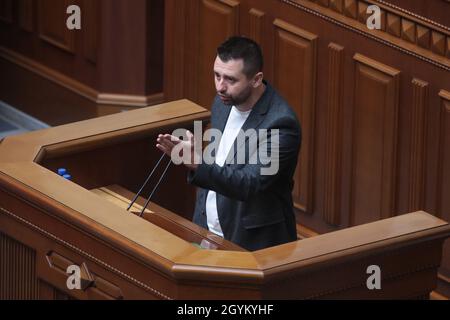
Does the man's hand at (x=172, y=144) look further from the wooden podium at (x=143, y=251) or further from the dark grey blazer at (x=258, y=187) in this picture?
the wooden podium at (x=143, y=251)

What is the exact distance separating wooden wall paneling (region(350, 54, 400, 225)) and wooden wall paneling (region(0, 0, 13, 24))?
2.54m

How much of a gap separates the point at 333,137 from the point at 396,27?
1.90 feet

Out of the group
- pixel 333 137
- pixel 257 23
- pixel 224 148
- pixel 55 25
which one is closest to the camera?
pixel 224 148

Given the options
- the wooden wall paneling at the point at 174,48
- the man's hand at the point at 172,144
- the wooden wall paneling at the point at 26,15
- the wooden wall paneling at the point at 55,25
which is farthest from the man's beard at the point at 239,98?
the wooden wall paneling at the point at 26,15

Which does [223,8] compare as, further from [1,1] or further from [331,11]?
[1,1]

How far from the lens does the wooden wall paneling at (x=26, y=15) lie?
745cm

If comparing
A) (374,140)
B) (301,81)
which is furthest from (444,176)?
(301,81)

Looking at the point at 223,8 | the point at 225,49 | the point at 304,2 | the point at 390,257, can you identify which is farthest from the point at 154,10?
the point at 390,257

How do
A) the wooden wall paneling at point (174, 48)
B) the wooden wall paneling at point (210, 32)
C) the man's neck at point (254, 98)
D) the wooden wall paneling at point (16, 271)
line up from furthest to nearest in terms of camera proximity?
the wooden wall paneling at point (174, 48) < the wooden wall paneling at point (210, 32) < the man's neck at point (254, 98) < the wooden wall paneling at point (16, 271)

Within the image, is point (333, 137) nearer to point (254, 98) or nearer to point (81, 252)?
point (254, 98)

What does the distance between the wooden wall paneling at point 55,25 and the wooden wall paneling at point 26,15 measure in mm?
67

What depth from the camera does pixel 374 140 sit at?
568 cm

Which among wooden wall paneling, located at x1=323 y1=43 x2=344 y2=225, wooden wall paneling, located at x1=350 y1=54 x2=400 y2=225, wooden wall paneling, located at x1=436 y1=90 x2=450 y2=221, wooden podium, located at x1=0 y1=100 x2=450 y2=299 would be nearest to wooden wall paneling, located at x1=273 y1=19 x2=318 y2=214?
wooden wall paneling, located at x1=323 y1=43 x2=344 y2=225

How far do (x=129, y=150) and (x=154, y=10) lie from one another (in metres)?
1.95
